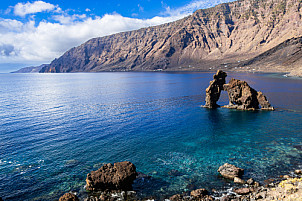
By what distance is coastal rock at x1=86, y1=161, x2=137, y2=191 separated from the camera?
2827 cm

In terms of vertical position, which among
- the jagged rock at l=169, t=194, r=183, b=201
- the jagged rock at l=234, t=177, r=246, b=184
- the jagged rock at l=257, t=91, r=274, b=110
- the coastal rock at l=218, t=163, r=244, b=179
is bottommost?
the jagged rock at l=169, t=194, r=183, b=201

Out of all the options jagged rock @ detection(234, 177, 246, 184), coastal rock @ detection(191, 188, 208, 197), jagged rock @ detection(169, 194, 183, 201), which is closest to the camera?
jagged rock @ detection(169, 194, 183, 201)

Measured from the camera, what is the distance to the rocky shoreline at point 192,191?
25717 millimetres

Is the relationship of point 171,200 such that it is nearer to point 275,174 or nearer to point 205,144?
point 275,174

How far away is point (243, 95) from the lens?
75750 mm

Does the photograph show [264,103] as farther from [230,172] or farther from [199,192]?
[199,192]

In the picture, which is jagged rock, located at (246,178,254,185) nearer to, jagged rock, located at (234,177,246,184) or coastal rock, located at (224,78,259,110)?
jagged rock, located at (234,177,246,184)

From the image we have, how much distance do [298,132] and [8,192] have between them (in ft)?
202

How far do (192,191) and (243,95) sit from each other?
192 ft

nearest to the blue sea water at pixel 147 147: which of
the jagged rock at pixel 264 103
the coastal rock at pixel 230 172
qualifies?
the coastal rock at pixel 230 172

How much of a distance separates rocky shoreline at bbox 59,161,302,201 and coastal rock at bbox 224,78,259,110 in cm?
4682

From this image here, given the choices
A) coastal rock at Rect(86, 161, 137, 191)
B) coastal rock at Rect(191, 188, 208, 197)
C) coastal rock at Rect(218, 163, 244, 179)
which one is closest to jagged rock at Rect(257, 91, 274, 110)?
coastal rock at Rect(218, 163, 244, 179)

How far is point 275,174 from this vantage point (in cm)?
3128

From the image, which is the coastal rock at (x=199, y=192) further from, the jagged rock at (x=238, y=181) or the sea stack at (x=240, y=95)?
the sea stack at (x=240, y=95)
